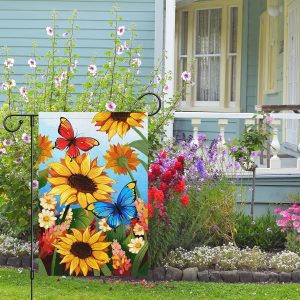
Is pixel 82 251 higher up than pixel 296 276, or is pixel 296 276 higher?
pixel 82 251

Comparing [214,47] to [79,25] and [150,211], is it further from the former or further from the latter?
[150,211]

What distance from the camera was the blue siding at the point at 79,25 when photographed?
1416 cm

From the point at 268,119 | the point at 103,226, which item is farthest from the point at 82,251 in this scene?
the point at 268,119

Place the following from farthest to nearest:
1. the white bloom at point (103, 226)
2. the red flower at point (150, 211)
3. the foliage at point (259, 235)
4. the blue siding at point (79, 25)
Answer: the blue siding at point (79, 25)
the foliage at point (259, 235)
the red flower at point (150, 211)
the white bloom at point (103, 226)

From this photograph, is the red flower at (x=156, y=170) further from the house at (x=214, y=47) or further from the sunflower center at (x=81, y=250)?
the house at (x=214, y=47)

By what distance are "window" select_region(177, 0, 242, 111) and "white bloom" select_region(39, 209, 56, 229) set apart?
8.86 metres

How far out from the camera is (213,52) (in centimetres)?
1577

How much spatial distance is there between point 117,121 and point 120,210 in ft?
2.21

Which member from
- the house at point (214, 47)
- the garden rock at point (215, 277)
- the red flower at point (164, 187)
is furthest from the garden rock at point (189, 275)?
the house at point (214, 47)

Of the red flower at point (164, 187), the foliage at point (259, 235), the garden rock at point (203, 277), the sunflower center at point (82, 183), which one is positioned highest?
the sunflower center at point (82, 183)

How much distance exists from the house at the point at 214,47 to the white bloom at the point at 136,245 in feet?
14.5

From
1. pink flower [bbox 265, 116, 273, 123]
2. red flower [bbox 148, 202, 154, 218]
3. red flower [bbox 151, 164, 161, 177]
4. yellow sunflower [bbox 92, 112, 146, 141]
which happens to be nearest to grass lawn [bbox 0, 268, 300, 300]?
red flower [bbox 148, 202, 154, 218]

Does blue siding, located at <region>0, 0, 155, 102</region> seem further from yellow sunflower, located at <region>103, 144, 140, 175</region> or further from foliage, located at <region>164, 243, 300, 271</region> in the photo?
yellow sunflower, located at <region>103, 144, 140, 175</region>

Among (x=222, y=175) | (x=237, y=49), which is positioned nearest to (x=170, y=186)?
(x=222, y=175)
